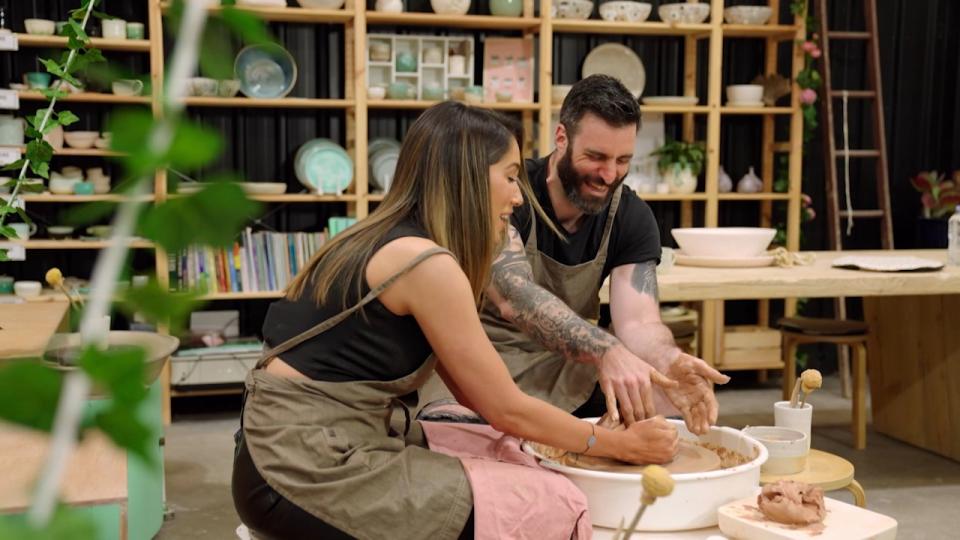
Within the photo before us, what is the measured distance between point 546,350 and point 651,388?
58cm

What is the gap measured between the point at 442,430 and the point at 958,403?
278 centimetres

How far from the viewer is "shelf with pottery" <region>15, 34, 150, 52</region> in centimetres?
437

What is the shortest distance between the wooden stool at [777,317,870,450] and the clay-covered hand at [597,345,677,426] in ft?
7.65

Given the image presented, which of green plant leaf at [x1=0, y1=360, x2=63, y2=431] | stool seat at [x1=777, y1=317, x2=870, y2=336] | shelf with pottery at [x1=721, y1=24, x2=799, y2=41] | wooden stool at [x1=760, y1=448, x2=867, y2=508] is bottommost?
stool seat at [x1=777, y1=317, x2=870, y2=336]

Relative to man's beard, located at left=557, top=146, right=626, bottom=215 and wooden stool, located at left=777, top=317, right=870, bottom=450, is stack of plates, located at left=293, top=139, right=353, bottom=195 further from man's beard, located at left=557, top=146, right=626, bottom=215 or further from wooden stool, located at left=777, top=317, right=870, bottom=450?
man's beard, located at left=557, top=146, right=626, bottom=215

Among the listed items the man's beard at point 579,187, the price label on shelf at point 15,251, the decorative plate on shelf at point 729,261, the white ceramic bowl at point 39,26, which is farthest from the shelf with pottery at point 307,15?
the man's beard at point 579,187

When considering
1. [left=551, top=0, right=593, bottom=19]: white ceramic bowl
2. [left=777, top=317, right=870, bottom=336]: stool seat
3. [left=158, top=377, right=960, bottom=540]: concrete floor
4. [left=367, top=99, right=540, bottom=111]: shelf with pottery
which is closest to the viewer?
[left=158, top=377, right=960, bottom=540]: concrete floor

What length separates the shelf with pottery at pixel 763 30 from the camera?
5.22 metres

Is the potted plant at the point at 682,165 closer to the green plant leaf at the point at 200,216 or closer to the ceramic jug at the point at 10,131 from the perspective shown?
the ceramic jug at the point at 10,131

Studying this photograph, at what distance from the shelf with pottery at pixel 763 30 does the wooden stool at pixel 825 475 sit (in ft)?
10.9

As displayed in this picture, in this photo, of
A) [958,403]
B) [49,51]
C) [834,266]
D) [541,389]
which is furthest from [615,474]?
[49,51]

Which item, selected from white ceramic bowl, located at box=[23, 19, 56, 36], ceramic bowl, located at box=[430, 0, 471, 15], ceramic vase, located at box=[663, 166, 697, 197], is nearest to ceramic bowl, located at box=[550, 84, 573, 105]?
ceramic bowl, located at box=[430, 0, 471, 15]

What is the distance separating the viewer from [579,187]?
8.83 feet

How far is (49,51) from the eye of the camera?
4.68 meters
